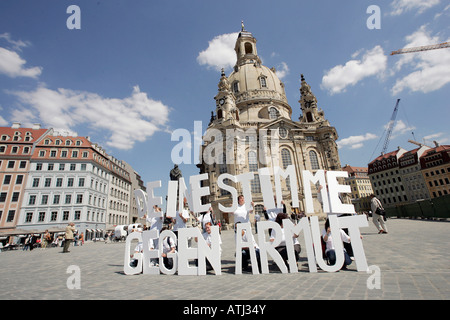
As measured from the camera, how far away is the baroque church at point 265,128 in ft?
111

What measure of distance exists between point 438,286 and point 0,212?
4827 centimetres

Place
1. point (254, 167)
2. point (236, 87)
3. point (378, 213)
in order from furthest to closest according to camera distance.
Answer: point (236, 87), point (254, 167), point (378, 213)

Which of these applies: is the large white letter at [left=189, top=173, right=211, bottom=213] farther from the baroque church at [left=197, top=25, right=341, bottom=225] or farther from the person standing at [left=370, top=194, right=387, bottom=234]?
the baroque church at [left=197, top=25, right=341, bottom=225]

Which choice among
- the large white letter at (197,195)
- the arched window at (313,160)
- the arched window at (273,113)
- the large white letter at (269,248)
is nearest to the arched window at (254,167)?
the arched window at (273,113)

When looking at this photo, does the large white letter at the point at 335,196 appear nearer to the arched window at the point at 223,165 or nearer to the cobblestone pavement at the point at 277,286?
the cobblestone pavement at the point at 277,286

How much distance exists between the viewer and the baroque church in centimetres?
3397

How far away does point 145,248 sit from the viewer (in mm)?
6492

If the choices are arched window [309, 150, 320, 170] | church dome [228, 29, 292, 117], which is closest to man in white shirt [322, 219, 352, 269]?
arched window [309, 150, 320, 170]

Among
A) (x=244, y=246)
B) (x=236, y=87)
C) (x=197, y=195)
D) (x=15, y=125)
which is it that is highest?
(x=236, y=87)

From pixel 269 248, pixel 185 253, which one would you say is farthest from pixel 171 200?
pixel 269 248

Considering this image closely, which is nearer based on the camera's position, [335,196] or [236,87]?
[335,196]

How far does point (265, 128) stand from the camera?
37875 millimetres

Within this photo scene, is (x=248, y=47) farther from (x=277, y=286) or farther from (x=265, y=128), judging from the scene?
(x=277, y=286)
